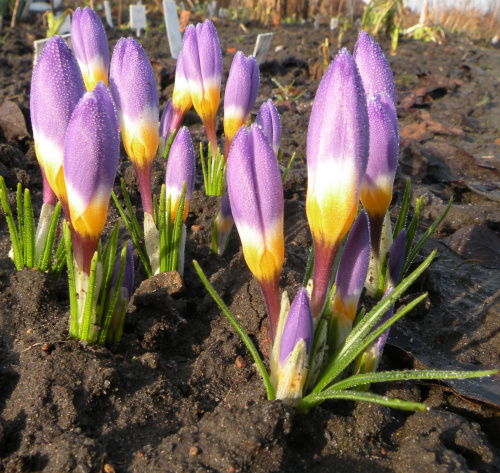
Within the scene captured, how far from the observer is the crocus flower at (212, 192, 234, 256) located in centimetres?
206

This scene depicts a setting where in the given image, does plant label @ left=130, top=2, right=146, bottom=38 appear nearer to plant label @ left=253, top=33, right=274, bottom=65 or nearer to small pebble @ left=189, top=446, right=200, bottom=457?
plant label @ left=253, top=33, right=274, bottom=65

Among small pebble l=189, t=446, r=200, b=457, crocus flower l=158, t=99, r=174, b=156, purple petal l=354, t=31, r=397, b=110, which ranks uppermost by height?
purple petal l=354, t=31, r=397, b=110

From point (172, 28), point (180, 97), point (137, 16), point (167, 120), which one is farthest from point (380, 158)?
point (137, 16)

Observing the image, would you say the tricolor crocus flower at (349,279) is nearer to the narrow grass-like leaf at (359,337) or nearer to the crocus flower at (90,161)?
the narrow grass-like leaf at (359,337)

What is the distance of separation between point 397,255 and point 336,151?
25.8 inches

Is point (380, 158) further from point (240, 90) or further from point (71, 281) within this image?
point (240, 90)

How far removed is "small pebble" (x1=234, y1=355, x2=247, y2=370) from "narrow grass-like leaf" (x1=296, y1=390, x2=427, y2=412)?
28 cm

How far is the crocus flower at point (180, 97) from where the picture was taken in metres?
2.64

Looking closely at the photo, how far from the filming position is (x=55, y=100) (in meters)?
1.38

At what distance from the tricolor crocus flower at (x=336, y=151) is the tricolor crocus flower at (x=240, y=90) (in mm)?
1187

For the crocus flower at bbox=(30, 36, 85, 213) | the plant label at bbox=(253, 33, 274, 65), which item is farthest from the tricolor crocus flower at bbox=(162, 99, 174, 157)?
the plant label at bbox=(253, 33, 274, 65)

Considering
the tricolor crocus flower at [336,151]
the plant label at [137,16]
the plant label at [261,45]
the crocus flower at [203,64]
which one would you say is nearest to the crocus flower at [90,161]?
the tricolor crocus flower at [336,151]

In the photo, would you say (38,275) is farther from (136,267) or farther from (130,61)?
(130,61)

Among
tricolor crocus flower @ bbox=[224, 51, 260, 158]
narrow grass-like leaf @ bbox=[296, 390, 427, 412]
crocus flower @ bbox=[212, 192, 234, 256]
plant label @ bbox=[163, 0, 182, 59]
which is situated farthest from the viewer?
plant label @ bbox=[163, 0, 182, 59]
